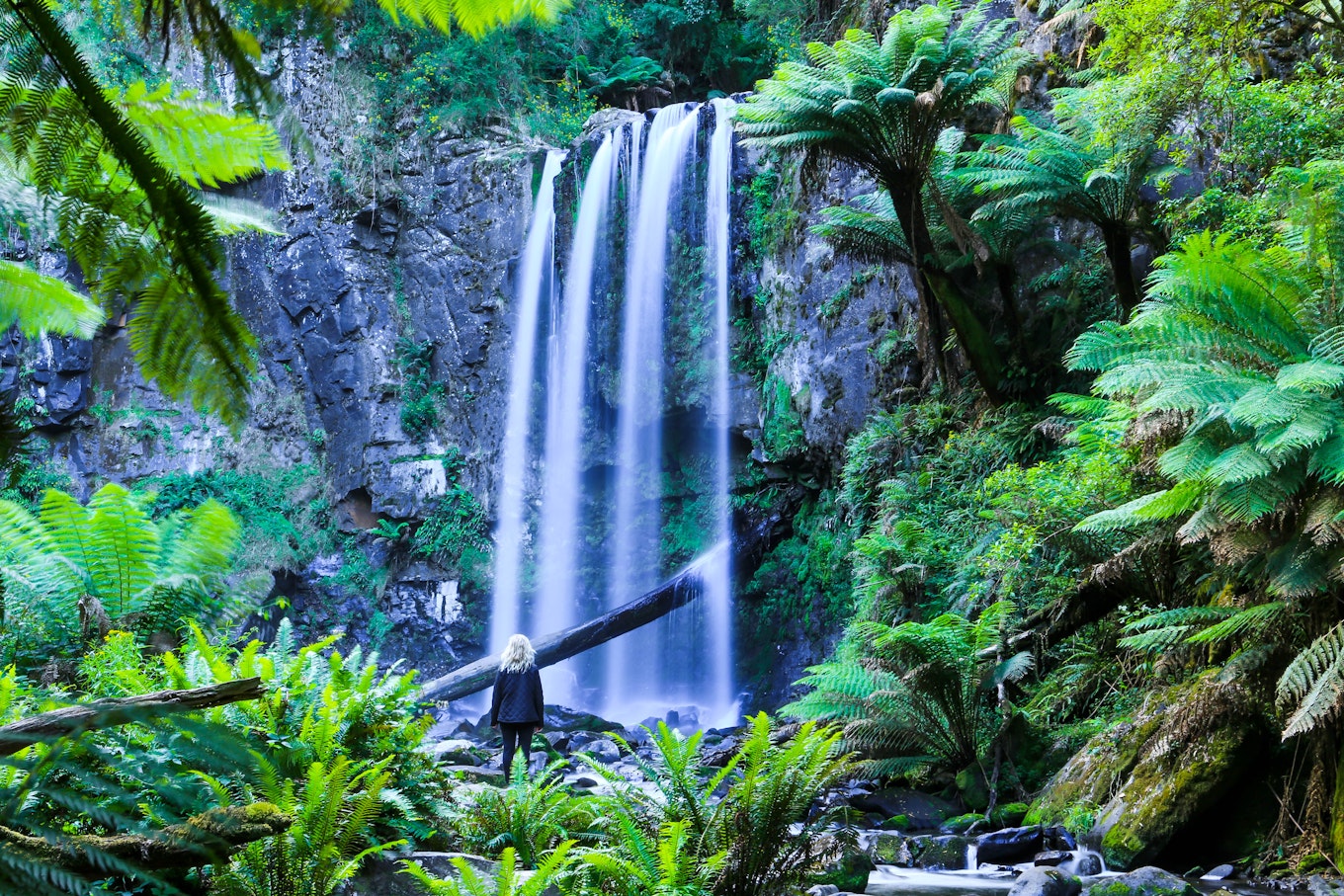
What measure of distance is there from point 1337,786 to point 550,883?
11.6 feet

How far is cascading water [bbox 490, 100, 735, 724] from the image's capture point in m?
16.0

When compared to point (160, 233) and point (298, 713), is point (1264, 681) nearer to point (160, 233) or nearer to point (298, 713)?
point (298, 713)

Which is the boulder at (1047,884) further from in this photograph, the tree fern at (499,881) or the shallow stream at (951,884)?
the tree fern at (499,881)

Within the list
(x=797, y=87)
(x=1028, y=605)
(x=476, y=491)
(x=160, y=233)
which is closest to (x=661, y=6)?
(x=476, y=491)

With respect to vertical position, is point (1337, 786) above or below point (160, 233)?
below

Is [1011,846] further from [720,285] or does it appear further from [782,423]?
[720,285]

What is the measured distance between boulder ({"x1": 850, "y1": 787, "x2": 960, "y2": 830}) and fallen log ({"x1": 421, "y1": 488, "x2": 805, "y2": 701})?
202 inches

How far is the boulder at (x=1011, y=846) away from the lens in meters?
5.20

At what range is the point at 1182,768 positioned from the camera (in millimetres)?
4910

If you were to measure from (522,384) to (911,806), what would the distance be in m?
12.6

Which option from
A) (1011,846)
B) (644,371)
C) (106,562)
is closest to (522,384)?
(644,371)

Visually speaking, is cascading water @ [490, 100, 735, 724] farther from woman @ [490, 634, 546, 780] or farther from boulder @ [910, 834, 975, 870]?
boulder @ [910, 834, 975, 870]

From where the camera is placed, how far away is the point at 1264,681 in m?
4.70

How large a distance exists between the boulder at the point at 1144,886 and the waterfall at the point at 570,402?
13.4m
